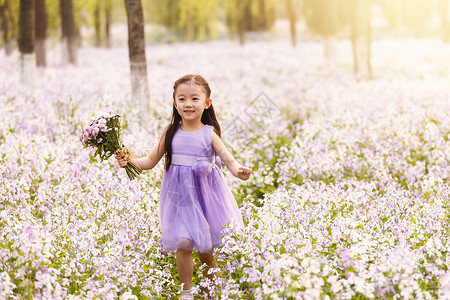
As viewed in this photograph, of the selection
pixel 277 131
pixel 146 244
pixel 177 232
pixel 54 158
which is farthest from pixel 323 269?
pixel 277 131

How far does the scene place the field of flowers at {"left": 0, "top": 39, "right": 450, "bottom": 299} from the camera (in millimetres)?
3801

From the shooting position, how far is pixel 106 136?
4910 millimetres

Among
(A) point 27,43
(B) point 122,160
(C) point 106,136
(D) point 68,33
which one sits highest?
(D) point 68,33

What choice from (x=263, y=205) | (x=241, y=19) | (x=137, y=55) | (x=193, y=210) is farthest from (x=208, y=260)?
(x=241, y=19)

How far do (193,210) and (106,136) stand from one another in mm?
1191

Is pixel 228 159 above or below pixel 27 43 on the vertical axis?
below

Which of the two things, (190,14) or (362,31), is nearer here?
(362,31)

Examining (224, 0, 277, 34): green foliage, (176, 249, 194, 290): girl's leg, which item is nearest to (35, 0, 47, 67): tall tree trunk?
(176, 249, 194, 290): girl's leg

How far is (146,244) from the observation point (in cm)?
484

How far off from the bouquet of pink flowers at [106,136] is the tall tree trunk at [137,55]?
217 inches

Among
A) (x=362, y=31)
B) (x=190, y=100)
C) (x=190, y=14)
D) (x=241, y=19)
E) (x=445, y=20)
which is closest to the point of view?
(x=190, y=100)

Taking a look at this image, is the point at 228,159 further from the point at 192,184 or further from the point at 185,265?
the point at 185,265

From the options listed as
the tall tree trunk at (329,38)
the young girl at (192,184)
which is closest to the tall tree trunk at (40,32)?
the tall tree trunk at (329,38)

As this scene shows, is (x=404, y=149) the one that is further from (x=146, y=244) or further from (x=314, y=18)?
(x=314, y=18)
